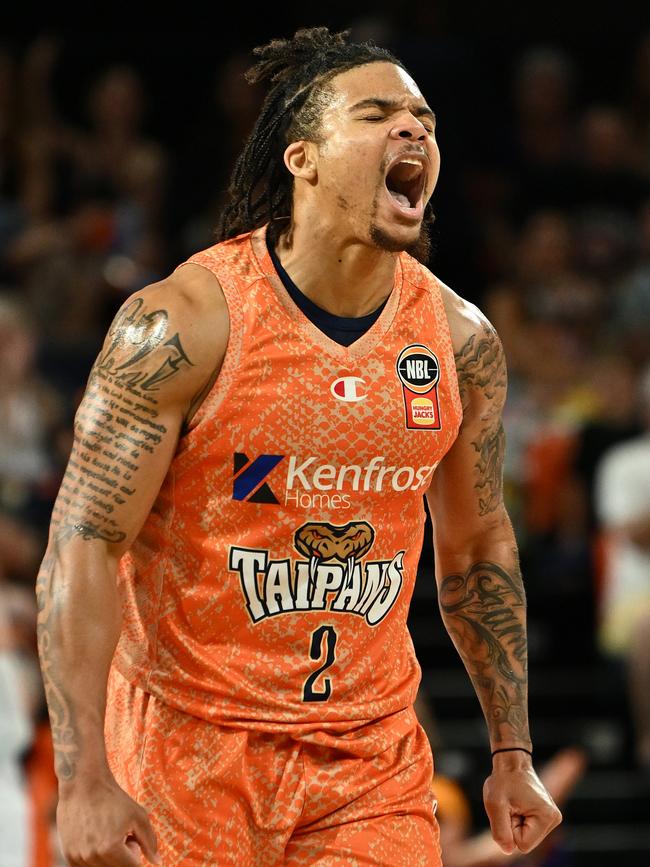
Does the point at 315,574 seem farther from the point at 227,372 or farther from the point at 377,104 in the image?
the point at 377,104

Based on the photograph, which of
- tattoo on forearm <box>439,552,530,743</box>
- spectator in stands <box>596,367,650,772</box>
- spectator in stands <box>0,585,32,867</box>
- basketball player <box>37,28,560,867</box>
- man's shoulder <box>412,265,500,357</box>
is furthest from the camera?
spectator in stands <box>596,367,650,772</box>

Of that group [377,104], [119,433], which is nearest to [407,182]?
[377,104]

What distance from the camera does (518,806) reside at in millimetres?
3215

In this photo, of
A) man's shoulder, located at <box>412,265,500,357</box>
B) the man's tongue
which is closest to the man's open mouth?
the man's tongue

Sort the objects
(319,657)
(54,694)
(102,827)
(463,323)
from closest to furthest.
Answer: (102,827) < (54,694) < (319,657) < (463,323)

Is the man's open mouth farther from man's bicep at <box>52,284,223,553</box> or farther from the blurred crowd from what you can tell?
the blurred crowd

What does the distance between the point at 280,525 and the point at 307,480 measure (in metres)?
0.10

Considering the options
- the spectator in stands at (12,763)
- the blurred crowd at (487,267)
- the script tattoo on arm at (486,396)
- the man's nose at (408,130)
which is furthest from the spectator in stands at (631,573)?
the man's nose at (408,130)

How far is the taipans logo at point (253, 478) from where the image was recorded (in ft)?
9.38

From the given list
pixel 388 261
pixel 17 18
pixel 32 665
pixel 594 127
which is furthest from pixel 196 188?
pixel 388 261

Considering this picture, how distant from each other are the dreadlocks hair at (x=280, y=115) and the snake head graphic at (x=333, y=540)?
69cm

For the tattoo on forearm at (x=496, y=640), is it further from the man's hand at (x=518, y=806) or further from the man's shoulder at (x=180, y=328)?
the man's shoulder at (x=180, y=328)

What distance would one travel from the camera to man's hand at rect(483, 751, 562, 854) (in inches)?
126

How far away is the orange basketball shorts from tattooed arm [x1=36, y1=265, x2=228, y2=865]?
233mm
